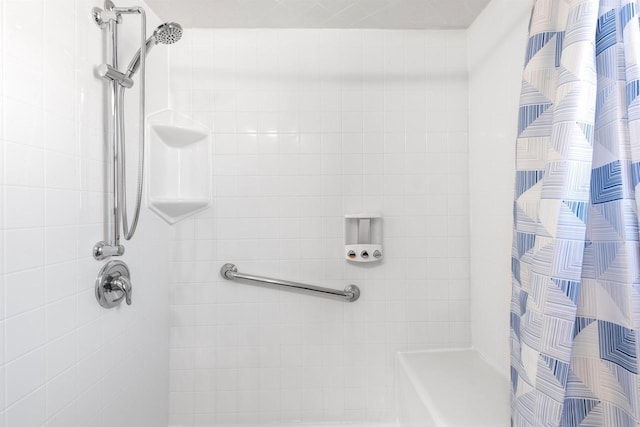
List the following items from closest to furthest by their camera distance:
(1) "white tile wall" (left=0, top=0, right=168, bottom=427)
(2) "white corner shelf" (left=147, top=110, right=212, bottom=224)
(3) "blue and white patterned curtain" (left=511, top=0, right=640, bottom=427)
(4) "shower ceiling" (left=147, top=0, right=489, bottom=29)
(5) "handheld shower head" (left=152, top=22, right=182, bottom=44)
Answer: (3) "blue and white patterned curtain" (left=511, top=0, right=640, bottom=427), (1) "white tile wall" (left=0, top=0, right=168, bottom=427), (5) "handheld shower head" (left=152, top=22, right=182, bottom=44), (4) "shower ceiling" (left=147, top=0, right=489, bottom=29), (2) "white corner shelf" (left=147, top=110, right=212, bottom=224)

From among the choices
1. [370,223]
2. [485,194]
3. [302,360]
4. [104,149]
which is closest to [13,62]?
[104,149]

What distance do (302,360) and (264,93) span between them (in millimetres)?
1221

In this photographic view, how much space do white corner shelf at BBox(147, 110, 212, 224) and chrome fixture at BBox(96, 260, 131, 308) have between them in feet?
1.23

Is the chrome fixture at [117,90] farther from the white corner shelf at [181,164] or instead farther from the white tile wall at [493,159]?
the white tile wall at [493,159]

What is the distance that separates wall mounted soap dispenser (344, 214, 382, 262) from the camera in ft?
5.01

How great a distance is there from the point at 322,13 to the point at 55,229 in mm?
1253

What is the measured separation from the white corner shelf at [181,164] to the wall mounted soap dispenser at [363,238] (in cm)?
65

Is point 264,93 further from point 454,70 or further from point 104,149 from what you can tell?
point 454,70

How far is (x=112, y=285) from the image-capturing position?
1.14 metres

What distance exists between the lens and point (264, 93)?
1.58 m

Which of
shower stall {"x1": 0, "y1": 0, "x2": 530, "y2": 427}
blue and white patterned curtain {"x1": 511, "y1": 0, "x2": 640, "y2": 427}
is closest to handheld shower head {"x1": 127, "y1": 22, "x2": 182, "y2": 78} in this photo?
shower stall {"x1": 0, "y1": 0, "x2": 530, "y2": 427}

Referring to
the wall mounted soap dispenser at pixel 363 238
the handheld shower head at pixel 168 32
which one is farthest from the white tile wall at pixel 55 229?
the wall mounted soap dispenser at pixel 363 238

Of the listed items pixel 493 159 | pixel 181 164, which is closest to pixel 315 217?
pixel 181 164

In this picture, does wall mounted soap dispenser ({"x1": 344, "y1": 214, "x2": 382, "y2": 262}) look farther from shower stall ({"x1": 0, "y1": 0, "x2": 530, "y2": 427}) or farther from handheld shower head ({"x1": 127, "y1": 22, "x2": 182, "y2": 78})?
handheld shower head ({"x1": 127, "y1": 22, "x2": 182, "y2": 78})
